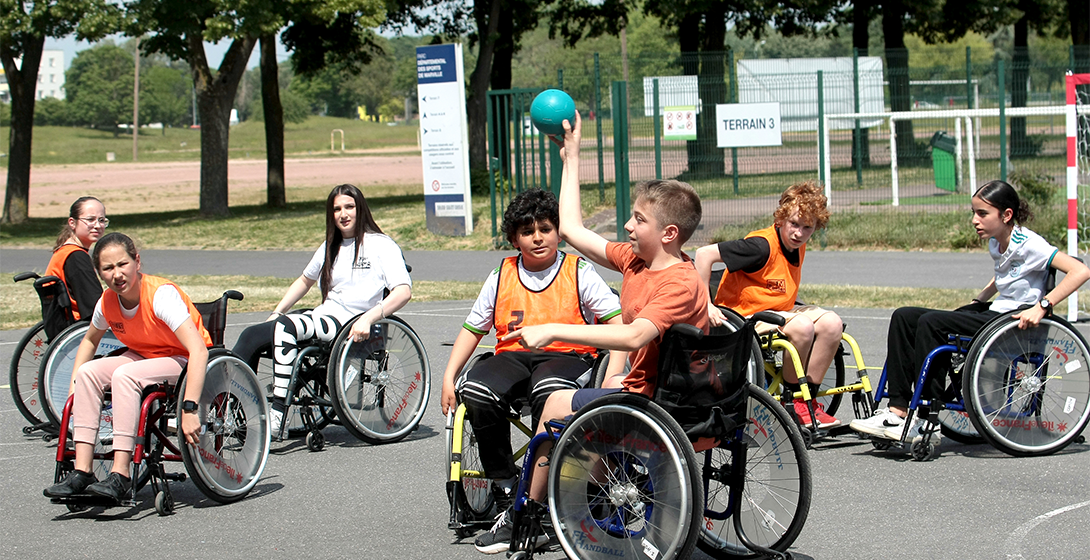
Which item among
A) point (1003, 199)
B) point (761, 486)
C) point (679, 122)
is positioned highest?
point (679, 122)

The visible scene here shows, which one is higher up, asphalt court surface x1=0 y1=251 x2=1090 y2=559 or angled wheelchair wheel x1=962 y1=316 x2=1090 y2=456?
angled wheelchair wheel x1=962 y1=316 x2=1090 y2=456

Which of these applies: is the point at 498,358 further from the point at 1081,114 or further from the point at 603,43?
the point at 603,43

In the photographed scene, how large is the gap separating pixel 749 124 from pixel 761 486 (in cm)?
1499

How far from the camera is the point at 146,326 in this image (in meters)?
5.73

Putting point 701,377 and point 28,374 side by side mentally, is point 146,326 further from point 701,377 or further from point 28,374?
point 701,377

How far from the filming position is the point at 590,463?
434cm

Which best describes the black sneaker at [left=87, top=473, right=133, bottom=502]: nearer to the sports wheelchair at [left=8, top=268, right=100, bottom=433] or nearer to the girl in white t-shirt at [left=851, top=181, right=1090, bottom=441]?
the sports wheelchair at [left=8, top=268, right=100, bottom=433]

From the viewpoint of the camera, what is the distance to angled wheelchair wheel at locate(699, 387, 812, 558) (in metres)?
4.43

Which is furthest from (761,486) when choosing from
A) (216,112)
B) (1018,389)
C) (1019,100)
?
(1019,100)

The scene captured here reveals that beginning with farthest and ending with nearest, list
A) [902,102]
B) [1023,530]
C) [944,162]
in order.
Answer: [902,102]
[944,162]
[1023,530]

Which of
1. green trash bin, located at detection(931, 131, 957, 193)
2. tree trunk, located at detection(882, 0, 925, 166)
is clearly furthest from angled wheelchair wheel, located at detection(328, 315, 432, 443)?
tree trunk, located at detection(882, 0, 925, 166)

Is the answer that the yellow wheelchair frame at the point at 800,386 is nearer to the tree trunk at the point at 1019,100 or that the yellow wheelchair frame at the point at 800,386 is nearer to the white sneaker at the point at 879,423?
the white sneaker at the point at 879,423

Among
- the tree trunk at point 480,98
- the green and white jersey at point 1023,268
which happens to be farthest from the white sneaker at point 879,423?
the tree trunk at point 480,98

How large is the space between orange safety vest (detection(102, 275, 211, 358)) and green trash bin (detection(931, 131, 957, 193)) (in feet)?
61.2
